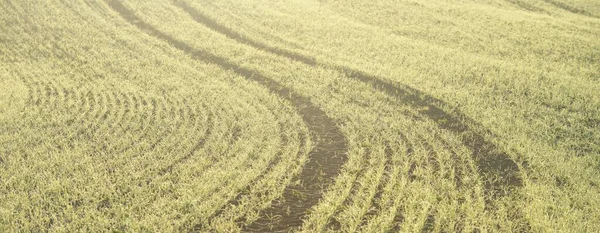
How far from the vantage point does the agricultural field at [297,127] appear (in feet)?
31.4

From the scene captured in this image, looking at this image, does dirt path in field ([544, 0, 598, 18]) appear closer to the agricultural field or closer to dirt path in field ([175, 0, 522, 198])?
the agricultural field

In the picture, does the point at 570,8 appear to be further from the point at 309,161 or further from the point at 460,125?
the point at 309,161

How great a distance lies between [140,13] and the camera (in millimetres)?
31469

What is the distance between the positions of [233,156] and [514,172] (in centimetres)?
682

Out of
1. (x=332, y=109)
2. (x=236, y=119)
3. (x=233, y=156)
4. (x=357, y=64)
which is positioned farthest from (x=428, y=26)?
(x=233, y=156)

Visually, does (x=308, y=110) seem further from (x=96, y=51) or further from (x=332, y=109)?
(x=96, y=51)

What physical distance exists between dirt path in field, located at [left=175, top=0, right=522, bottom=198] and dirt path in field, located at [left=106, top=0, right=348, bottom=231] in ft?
10.5

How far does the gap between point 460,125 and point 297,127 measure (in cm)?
496

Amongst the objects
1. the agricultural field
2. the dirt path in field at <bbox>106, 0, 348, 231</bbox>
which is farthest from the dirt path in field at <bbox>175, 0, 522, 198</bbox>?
the dirt path in field at <bbox>106, 0, 348, 231</bbox>

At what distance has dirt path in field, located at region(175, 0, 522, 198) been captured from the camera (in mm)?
11141

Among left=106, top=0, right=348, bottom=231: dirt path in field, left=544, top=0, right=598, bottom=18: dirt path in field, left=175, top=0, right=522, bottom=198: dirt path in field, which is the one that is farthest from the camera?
left=544, top=0, right=598, bottom=18: dirt path in field

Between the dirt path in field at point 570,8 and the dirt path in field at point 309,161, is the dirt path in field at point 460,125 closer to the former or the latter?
the dirt path in field at point 309,161

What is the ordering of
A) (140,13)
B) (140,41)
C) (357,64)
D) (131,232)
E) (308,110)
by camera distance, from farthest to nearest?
(140,13) < (140,41) < (357,64) < (308,110) < (131,232)

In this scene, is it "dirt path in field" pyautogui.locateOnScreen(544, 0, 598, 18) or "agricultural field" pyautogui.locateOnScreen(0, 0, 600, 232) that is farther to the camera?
"dirt path in field" pyautogui.locateOnScreen(544, 0, 598, 18)
